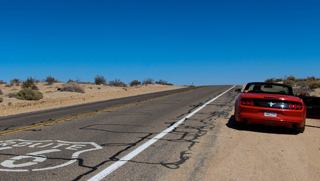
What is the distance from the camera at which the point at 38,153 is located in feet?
18.0

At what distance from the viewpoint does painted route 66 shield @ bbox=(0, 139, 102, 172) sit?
474 centimetres

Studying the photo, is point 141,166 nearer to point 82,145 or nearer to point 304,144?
point 82,145

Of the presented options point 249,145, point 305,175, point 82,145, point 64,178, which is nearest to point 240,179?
Result: point 305,175

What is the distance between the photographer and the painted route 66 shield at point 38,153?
15.5ft

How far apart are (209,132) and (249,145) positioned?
5.25 feet

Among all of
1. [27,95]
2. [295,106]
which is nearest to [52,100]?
[27,95]

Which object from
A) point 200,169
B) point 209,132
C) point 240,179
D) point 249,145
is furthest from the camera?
point 209,132

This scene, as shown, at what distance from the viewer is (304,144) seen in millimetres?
6316

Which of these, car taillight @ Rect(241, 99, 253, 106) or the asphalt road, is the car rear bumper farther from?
the asphalt road

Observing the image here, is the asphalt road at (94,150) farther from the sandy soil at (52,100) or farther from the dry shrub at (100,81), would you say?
the dry shrub at (100,81)

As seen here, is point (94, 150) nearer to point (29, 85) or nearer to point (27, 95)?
point (27, 95)

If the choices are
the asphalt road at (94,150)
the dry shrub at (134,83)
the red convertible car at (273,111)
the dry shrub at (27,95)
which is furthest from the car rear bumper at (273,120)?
the dry shrub at (134,83)

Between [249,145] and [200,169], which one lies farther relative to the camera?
[249,145]

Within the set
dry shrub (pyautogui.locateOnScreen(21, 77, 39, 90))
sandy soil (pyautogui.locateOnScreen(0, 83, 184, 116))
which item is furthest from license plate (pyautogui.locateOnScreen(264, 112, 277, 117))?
dry shrub (pyautogui.locateOnScreen(21, 77, 39, 90))
